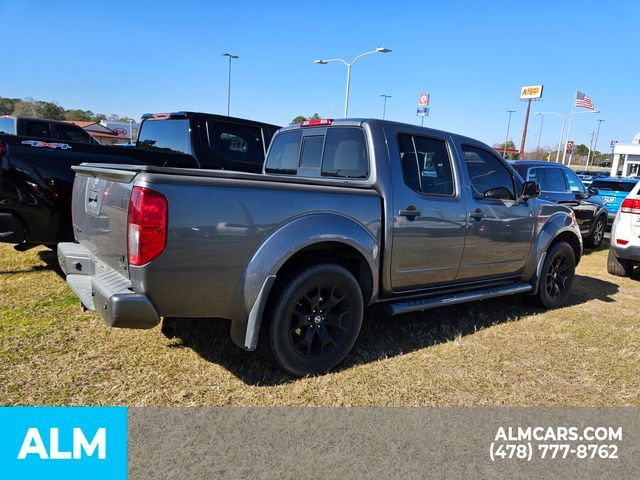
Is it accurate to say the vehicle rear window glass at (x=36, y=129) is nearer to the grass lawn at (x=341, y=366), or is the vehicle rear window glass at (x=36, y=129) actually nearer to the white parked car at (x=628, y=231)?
the grass lawn at (x=341, y=366)

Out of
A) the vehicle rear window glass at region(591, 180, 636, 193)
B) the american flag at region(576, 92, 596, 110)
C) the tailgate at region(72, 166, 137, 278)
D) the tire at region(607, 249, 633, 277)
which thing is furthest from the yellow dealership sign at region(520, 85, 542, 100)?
the tailgate at region(72, 166, 137, 278)

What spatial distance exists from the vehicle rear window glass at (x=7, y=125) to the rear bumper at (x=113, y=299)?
33.5 feet

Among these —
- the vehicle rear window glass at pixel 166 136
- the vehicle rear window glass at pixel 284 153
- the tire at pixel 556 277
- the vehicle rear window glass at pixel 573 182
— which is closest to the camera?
the vehicle rear window glass at pixel 284 153

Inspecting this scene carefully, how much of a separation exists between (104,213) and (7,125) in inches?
441

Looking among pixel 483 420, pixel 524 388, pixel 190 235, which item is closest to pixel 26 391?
pixel 190 235

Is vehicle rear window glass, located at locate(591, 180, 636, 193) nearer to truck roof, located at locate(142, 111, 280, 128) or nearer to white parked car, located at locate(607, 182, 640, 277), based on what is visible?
white parked car, located at locate(607, 182, 640, 277)

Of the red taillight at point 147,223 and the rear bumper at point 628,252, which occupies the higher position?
the red taillight at point 147,223

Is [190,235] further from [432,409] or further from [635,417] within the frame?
[635,417]

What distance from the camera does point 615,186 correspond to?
12734mm

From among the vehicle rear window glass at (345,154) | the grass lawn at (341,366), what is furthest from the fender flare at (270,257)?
the vehicle rear window glass at (345,154)

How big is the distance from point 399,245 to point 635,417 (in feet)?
6.35

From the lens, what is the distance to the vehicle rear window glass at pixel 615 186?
12.4 metres

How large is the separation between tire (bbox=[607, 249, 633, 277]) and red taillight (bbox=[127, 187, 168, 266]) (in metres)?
7.14

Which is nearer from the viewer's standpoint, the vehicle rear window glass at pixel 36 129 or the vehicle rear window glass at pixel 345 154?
the vehicle rear window glass at pixel 345 154
